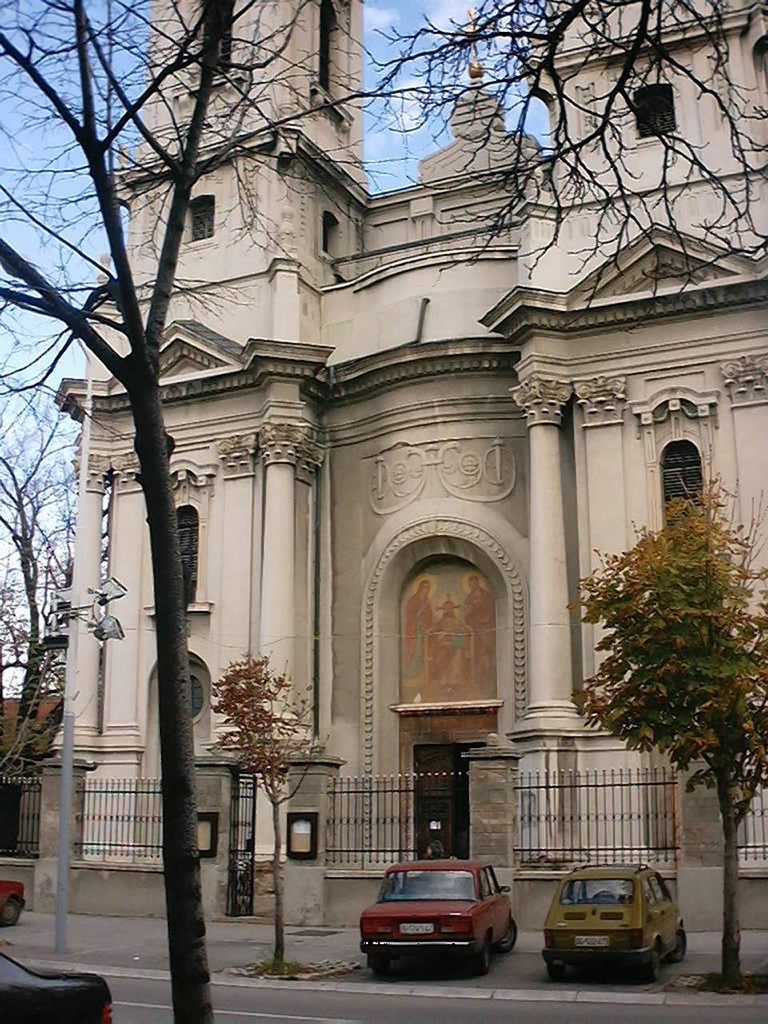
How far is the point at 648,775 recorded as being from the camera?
943 inches

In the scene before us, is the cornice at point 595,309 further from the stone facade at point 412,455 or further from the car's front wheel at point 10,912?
the car's front wheel at point 10,912

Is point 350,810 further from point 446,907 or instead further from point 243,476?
point 243,476

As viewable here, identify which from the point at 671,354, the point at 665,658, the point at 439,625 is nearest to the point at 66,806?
the point at 665,658

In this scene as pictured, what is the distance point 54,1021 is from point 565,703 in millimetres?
19438

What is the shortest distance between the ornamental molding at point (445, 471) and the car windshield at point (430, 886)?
1348 cm

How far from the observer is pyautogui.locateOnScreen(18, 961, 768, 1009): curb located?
13.6m

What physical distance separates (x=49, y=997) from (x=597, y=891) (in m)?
9.36

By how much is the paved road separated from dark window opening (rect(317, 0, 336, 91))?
27.6 metres

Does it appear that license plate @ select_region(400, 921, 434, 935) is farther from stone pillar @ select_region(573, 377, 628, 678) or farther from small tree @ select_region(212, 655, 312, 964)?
stone pillar @ select_region(573, 377, 628, 678)

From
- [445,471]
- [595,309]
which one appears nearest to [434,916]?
[445,471]

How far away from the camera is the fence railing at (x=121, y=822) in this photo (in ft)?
82.8

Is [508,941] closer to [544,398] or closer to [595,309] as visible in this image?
[544,398]

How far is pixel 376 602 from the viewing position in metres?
29.8

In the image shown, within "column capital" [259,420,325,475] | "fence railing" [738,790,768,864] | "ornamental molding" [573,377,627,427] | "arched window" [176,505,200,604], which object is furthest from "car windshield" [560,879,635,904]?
"arched window" [176,505,200,604]
